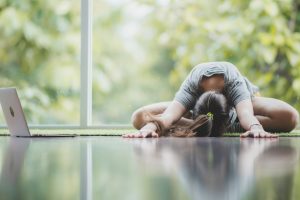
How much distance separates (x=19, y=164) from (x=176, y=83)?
4625 mm

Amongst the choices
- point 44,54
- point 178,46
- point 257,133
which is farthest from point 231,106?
point 44,54

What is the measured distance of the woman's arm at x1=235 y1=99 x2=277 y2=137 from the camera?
2652 millimetres

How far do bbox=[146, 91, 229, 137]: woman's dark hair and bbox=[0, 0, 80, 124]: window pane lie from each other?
289cm

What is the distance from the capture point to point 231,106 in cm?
301

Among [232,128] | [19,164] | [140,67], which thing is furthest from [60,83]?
[19,164]

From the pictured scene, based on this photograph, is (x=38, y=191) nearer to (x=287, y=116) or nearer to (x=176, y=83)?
(x=287, y=116)

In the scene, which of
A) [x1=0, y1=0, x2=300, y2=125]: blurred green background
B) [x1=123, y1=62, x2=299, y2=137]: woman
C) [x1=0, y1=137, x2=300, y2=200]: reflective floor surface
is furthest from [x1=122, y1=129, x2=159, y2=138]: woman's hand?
[x1=0, y1=0, x2=300, y2=125]: blurred green background

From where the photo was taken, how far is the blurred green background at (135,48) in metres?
5.48

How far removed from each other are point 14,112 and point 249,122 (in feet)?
3.66

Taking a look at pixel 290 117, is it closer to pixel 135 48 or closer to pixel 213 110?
pixel 213 110

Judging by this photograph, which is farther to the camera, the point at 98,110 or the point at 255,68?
the point at 98,110

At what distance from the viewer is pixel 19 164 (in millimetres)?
1268

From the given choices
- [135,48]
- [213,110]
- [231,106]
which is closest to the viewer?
Answer: [213,110]

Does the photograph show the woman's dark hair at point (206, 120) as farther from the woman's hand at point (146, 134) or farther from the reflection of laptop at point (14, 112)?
the reflection of laptop at point (14, 112)
